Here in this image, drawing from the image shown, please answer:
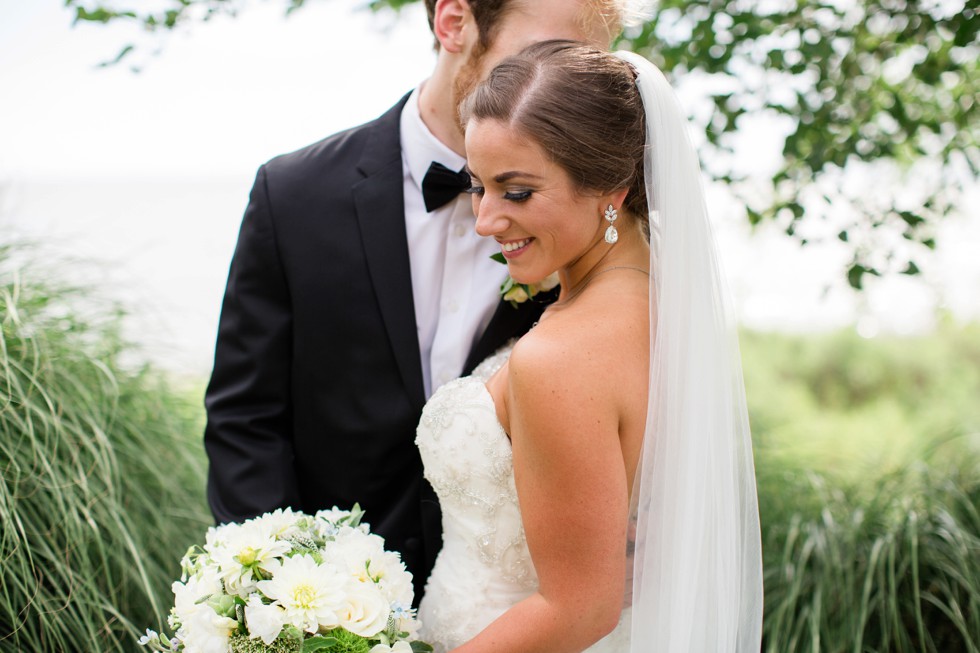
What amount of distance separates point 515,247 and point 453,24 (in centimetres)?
82

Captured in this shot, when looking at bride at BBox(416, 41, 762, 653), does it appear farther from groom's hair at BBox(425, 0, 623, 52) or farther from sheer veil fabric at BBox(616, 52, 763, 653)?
groom's hair at BBox(425, 0, 623, 52)

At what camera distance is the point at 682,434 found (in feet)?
6.42

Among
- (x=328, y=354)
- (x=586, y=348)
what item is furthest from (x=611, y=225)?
(x=328, y=354)

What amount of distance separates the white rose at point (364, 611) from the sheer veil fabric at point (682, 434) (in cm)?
59

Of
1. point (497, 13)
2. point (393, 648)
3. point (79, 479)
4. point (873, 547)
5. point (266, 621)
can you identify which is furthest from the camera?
point (873, 547)

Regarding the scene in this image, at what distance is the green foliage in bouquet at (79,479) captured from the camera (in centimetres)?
264

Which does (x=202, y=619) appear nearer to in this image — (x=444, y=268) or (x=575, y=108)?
(x=444, y=268)

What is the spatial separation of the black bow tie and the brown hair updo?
49cm

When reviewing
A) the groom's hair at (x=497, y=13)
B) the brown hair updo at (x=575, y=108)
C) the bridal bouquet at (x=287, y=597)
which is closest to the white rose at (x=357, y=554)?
the bridal bouquet at (x=287, y=597)

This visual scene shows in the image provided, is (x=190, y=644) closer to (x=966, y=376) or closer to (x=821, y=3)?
(x=821, y=3)

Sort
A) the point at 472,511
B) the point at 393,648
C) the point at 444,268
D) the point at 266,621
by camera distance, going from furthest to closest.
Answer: the point at 444,268, the point at 472,511, the point at 393,648, the point at 266,621

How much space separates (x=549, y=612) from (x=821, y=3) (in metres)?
2.72

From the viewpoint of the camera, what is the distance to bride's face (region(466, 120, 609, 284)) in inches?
76.4

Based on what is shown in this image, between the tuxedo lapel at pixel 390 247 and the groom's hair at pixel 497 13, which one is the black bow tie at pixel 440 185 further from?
the groom's hair at pixel 497 13
